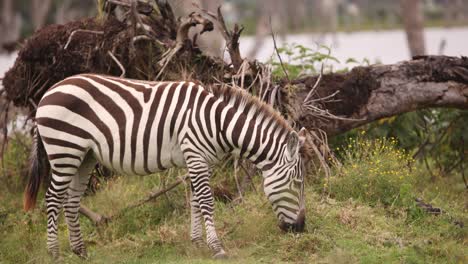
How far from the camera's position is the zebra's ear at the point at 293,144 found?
7066 millimetres

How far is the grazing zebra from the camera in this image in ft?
23.5

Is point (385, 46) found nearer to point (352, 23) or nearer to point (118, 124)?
point (352, 23)

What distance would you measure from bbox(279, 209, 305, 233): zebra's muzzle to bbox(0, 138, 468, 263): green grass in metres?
0.07

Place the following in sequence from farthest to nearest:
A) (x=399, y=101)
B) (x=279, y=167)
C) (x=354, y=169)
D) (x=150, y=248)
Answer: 1. (x=399, y=101)
2. (x=354, y=169)
3. (x=150, y=248)
4. (x=279, y=167)

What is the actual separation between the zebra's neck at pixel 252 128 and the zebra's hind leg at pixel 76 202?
1.59 m

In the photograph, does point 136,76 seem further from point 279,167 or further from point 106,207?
point 279,167

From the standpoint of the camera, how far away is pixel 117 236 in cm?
880

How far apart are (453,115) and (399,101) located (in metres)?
1.75

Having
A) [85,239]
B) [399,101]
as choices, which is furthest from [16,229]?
[399,101]

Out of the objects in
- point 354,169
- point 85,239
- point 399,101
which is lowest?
point 85,239

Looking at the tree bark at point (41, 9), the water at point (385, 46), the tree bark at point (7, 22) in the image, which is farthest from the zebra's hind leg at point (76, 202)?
the tree bark at point (7, 22)

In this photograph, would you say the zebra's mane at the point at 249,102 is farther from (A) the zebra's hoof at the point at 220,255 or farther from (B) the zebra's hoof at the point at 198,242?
(B) the zebra's hoof at the point at 198,242

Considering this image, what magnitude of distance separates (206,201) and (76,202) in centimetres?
151

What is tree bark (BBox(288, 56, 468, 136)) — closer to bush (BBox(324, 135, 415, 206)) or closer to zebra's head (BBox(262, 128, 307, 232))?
bush (BBox(324, 135, 415, 206))
